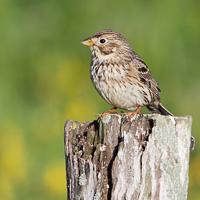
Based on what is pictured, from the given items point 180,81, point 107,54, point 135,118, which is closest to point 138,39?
point 180,81

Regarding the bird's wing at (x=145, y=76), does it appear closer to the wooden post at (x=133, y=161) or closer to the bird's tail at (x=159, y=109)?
the bird's tail at (x=159, y=109)

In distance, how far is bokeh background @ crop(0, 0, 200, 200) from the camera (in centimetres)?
830

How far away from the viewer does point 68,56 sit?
947cm

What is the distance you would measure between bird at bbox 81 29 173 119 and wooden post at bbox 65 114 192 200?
157cm

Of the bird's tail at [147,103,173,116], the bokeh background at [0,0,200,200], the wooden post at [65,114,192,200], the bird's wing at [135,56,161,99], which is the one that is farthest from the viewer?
the bokeh background at [0,0,200,200]

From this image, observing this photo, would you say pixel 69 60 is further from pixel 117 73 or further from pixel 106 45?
pixel 117 73

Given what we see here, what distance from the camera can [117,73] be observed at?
20.0ft

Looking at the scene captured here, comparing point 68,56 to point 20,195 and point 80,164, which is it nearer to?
point 20,195

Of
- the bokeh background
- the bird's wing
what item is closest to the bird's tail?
the bird's wing

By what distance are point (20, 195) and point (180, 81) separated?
3216 millimetres

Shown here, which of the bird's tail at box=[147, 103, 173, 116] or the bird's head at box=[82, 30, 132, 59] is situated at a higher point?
the bird's head at box=[82, 30, 132, 59]

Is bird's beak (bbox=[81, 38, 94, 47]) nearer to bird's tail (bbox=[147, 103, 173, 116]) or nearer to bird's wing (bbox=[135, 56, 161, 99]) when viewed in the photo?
bird's wing (bbox=[135, 56, 161, 99])

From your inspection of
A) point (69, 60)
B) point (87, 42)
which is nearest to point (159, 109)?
point (87, 42)

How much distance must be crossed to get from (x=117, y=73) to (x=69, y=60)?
3442 millimetres
